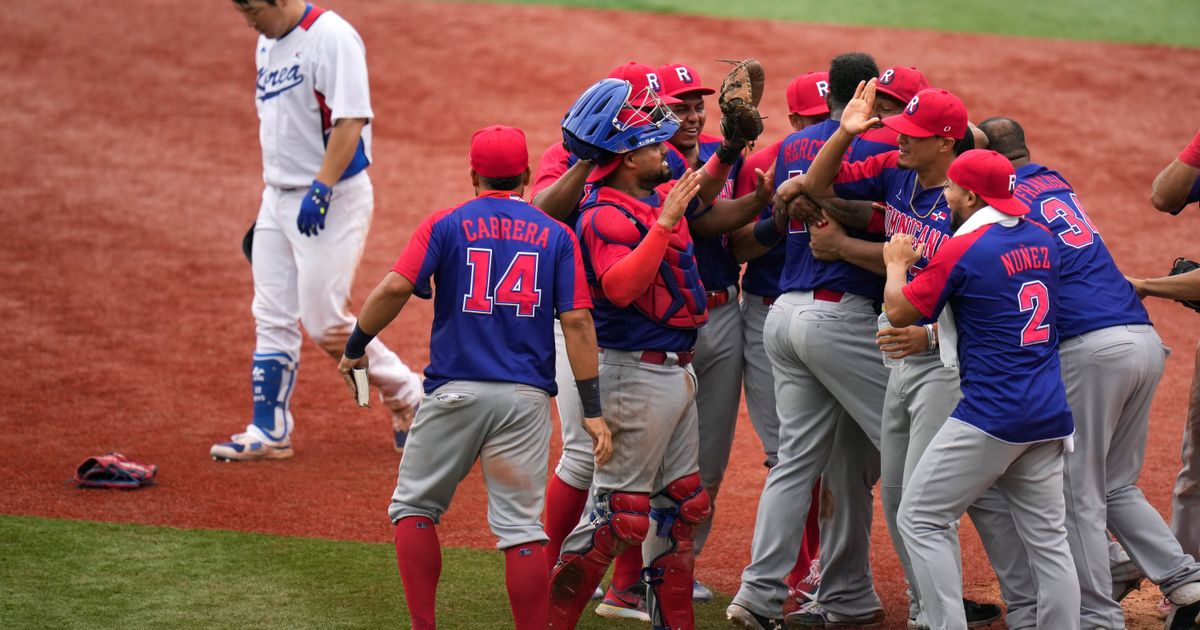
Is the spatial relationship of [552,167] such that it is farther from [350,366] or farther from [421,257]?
[350,366]

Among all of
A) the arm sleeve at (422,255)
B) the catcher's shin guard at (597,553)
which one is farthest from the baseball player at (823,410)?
the arm sleeve at (422,255)

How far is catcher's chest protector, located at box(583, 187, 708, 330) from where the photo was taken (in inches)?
175

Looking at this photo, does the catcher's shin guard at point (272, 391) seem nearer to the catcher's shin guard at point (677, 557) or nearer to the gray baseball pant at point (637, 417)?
the gray baseball pant at point (637, 417)

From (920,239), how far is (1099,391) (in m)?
0.81

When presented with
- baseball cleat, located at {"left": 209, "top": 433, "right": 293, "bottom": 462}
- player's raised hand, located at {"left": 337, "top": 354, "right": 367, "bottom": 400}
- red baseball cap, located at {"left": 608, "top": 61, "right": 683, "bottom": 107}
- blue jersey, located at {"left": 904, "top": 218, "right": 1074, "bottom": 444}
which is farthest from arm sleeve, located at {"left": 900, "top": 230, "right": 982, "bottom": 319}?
baseball cleat, located at {"left": 209, "top": 433, "right": 293, "bottom": 462}

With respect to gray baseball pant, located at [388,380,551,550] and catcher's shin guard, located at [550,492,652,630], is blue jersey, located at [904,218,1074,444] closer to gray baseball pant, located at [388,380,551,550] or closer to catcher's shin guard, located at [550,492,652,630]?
catcher's shin guard, located at [550,492,652,630]

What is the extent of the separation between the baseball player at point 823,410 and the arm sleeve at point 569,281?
875 millimetres

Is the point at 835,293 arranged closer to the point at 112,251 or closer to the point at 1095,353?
the point at 1095,353

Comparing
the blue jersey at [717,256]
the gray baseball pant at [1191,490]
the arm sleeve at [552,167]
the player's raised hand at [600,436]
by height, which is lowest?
the gray baseball pant at [1191,490]

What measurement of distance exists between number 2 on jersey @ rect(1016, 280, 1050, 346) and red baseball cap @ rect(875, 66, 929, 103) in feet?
3.20

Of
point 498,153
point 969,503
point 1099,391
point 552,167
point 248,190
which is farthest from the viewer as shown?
point 248,190

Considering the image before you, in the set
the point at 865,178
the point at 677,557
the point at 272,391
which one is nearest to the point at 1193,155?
the point at 865,178

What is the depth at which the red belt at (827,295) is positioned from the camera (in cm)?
476

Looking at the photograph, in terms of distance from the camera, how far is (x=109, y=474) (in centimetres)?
622
